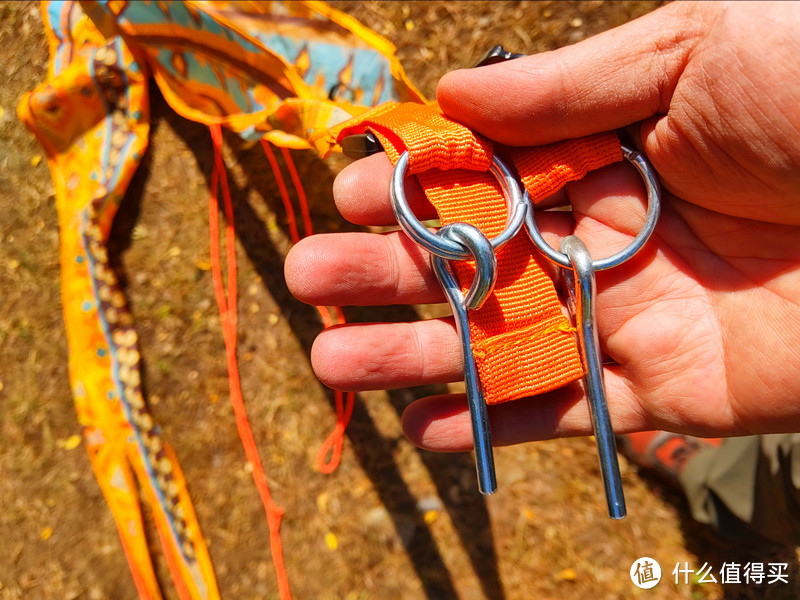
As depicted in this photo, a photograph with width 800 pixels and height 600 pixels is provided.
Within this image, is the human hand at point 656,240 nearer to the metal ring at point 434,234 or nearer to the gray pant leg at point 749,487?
the metal ring at point 434,234

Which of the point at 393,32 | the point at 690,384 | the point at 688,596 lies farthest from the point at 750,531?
the point at 393,32

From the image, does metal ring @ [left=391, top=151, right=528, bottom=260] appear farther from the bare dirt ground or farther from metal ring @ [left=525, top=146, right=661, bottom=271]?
the bare dirt ground

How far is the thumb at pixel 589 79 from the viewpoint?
143 centimetres

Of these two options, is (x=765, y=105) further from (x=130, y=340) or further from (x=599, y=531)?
(x=130, y=340)

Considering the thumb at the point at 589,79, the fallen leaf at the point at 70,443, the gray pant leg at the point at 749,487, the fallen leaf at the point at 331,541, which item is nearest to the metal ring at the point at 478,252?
the thumb at the point at 589,79

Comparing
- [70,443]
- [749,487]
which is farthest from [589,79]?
[70,443]

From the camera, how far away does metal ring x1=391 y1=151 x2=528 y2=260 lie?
52.1 inches

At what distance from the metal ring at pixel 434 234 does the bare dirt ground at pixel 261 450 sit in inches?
39.2

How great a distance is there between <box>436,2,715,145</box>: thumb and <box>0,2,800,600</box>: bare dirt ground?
108cm

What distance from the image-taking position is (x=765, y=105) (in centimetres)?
134

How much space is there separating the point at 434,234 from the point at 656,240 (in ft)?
2.36

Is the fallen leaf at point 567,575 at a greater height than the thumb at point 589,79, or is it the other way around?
the thumb at point 589,79

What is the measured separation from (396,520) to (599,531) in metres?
0.85

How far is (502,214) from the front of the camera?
1.56m
